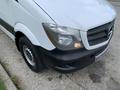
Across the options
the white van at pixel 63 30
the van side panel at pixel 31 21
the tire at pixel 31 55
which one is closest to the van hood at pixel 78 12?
the white van at pixel 63 30

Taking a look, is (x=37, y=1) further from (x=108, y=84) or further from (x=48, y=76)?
(x=108, y=84)

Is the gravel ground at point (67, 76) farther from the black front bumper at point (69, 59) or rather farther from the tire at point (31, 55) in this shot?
the black front bumper at point (69, 59)

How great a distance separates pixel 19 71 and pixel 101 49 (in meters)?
1.56

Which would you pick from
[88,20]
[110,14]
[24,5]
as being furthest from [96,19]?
[24,5]

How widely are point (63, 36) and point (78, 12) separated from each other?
0.48 meters

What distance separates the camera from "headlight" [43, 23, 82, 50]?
3.09m

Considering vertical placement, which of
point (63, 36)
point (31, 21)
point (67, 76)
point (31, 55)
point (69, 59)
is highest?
point (31, 21)

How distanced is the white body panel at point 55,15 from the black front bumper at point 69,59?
0.30 feet

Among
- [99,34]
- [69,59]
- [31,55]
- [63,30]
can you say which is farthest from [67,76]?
[63,30]

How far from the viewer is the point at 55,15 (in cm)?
317

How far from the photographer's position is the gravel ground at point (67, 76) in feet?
12.3

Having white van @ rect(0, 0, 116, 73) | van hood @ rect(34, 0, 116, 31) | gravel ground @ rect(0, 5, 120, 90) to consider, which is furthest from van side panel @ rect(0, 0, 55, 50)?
gravel ground @ rect(0, 5, 120, 90)

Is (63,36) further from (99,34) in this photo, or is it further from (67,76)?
(67,76)

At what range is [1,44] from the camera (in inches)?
184
